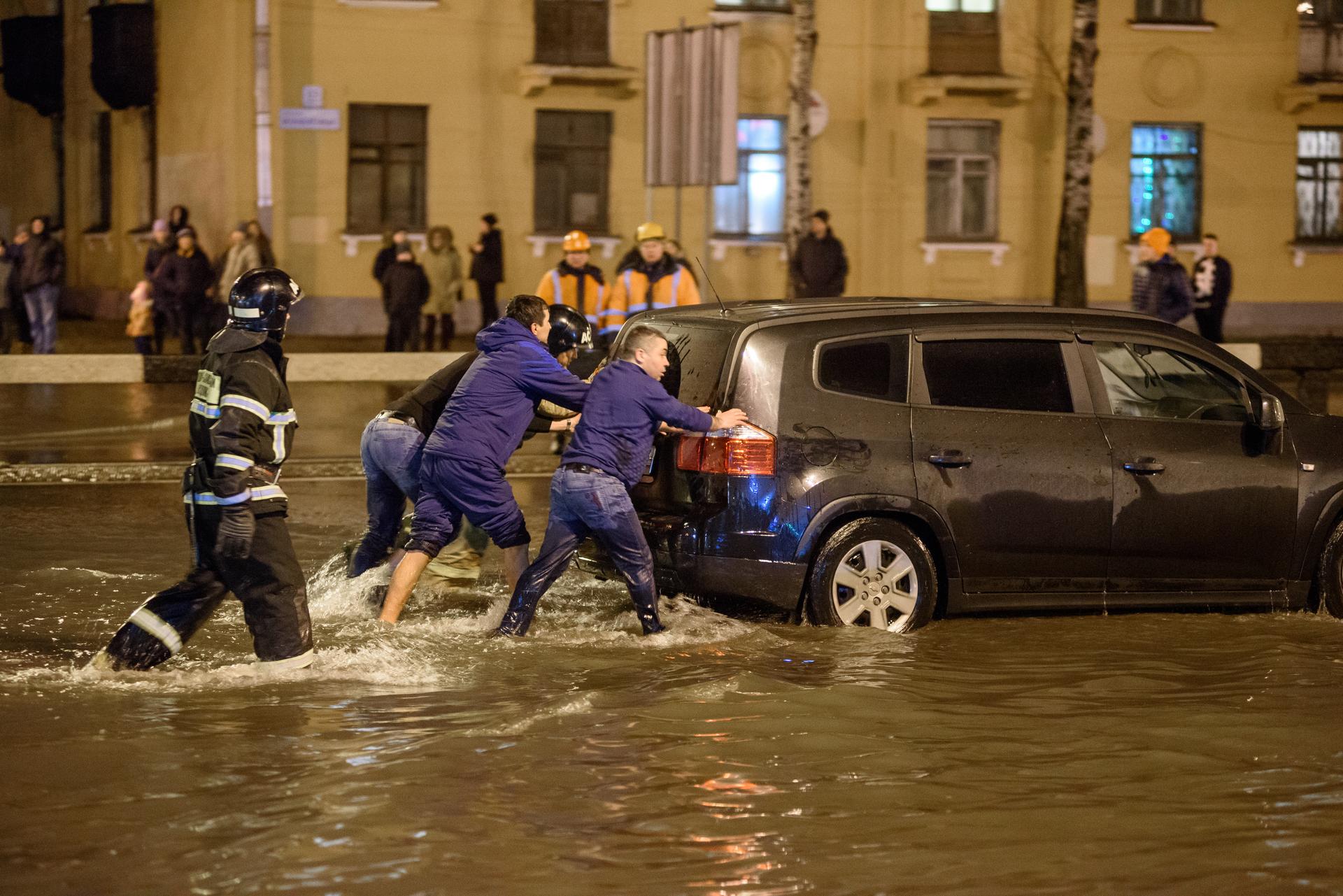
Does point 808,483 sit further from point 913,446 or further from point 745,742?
point 745,742

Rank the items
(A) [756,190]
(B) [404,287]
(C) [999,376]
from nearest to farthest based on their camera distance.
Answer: (C) [999,376] < (B) [404,287] < (A) [756,190]

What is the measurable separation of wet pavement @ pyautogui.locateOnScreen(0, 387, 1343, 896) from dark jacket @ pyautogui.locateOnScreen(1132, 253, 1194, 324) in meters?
8.71

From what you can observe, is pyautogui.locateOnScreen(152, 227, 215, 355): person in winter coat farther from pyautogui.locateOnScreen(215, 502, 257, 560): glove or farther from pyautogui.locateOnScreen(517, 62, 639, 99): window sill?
pyautogui.locateOnScreen(215, 502, 257, 560): glove

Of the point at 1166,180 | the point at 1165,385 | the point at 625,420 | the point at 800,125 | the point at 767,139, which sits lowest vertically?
the point at 625,420

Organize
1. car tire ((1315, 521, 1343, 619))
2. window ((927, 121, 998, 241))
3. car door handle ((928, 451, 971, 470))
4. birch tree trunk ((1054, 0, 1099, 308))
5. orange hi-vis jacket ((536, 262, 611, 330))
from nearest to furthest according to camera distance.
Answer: car door handle ((928, 451, 971, 470)) < car tire ((1315, 521, 1343, 619)) < orange hi-vis jacket ((536, 262, 611, 330)) < birch tree trunk ((1054, 0, 1099, 308)) < window ((927, 121, 998, 241))

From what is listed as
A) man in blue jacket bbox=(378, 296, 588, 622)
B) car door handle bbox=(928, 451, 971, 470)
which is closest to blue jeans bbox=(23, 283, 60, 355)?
man in blue jacket bbox=(378, 296, 588, 622)

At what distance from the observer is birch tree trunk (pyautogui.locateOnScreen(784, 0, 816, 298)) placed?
2345 centimetres

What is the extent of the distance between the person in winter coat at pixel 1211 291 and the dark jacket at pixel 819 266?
170 inches

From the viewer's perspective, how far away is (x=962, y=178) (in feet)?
96.4

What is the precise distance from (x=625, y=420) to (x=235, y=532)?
5.97 ft

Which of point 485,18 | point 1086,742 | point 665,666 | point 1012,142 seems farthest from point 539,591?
point 1012,142

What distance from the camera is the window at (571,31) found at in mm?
27719

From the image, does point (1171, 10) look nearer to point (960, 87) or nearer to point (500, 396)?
point (960, 87)

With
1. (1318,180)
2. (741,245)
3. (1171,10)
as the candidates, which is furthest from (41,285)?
(1318,180)
